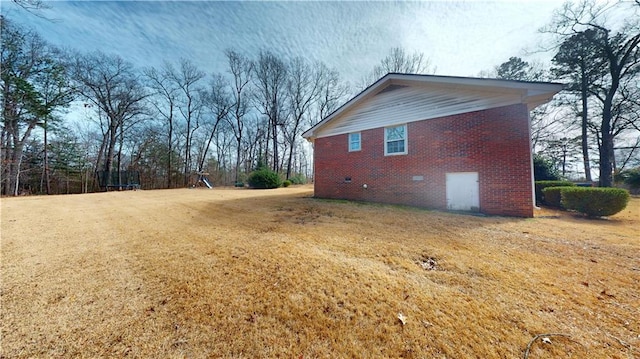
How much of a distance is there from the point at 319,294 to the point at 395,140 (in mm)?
7666

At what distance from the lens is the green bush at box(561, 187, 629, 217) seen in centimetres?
601

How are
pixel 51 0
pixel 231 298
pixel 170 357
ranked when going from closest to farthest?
pixel 170 357 → pixel 231 298 → pixel 51 0

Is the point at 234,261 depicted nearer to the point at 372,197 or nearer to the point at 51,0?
the point at 372,197

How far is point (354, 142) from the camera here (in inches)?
388

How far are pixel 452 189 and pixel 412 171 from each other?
150 centimetres

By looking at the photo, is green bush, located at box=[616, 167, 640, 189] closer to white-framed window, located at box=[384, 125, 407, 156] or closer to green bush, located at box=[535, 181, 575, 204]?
green bush, located at box=[535, 181, 575, 204]

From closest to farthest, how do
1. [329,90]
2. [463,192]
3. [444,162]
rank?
[463,192]
[444,162]
[329,90]

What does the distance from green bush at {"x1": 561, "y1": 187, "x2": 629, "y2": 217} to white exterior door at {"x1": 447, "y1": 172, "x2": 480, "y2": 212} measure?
283 centimetres

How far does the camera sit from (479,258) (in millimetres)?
3254

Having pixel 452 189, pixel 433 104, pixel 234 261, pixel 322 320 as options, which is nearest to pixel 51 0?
pixel 234 261

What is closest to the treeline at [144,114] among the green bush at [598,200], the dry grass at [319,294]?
the dry grass at [319,294]

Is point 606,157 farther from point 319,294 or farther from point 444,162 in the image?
point 319,294

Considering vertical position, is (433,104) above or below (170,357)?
above

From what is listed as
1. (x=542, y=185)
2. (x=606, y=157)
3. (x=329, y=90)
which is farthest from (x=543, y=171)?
(x=329, y=90)
